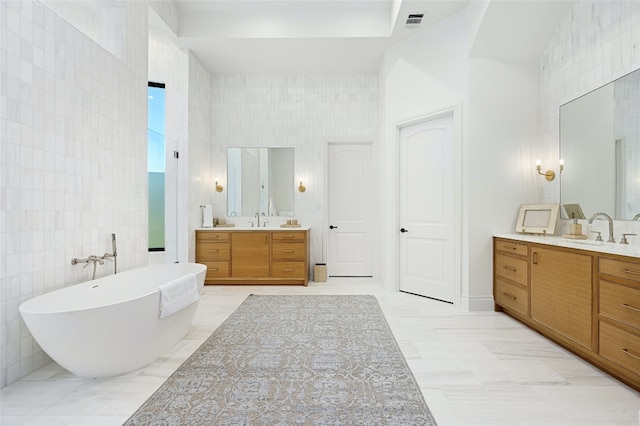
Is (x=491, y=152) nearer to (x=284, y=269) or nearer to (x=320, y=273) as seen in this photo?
(x=320, y=273)

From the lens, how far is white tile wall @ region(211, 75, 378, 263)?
5.49m

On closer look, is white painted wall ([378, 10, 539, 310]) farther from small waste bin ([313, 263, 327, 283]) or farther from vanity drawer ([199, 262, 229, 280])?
vanity drawer ([199, 262, 229, 280])

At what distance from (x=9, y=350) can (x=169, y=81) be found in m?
3.77

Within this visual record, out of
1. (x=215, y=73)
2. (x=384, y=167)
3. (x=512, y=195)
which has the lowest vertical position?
(x=512, y=195)

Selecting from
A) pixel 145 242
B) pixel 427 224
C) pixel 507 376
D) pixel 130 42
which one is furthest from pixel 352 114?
pixel 507 376

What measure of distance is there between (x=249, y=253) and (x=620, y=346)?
13.1 ft

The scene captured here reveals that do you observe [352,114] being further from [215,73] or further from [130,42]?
[130,42]

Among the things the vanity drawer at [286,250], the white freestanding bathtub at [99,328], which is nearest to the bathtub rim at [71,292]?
the white freestanding bathtub at [99,328]

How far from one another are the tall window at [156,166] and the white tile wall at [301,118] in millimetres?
826

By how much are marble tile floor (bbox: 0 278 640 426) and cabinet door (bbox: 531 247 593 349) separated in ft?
0.70

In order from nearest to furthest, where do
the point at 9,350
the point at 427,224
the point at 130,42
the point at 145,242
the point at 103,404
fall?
the point at 103,404
the point at 9,350
the point at 130,42
the point at 145,242
the point at 427,224

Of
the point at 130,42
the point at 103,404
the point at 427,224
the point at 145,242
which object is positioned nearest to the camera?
the point at 103,404

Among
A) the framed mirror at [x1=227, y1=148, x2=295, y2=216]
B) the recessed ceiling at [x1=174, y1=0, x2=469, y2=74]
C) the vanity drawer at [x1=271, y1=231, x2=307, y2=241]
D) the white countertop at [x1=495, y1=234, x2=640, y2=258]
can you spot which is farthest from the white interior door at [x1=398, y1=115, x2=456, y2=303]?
the framed mirror at [x1=227, y1=148, x2=295, y2=216]

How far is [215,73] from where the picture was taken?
5.49m
